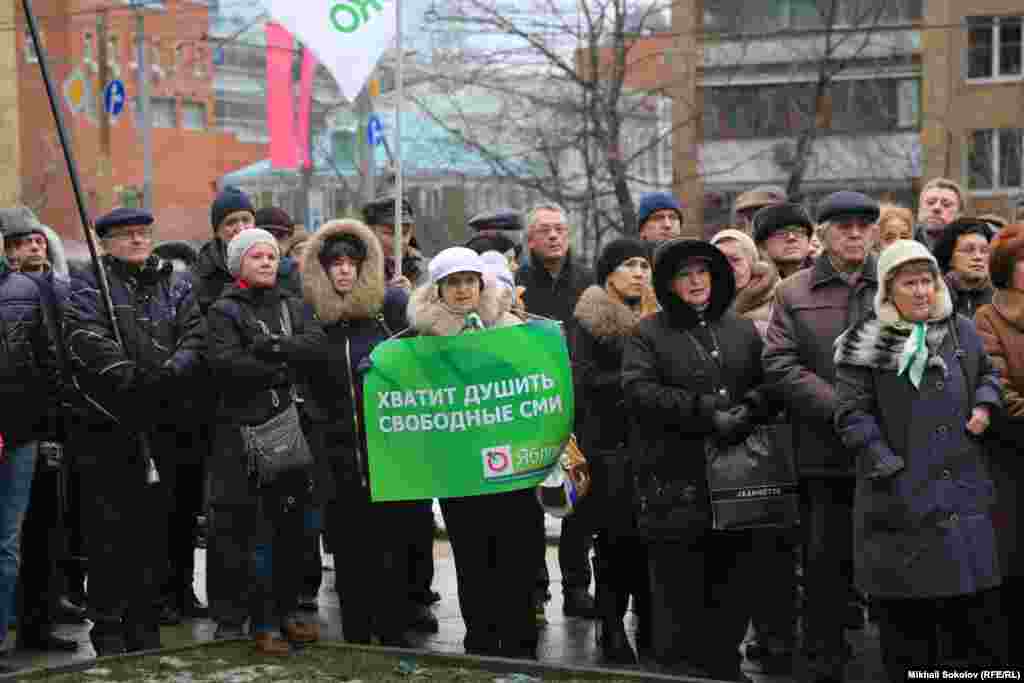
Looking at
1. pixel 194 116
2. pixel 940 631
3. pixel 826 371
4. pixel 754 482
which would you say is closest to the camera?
pixel 940 631

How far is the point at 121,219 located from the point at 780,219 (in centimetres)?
344

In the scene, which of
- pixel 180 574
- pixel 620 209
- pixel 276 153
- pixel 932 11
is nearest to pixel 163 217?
pixel 932 11

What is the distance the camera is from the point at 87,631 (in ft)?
32.8

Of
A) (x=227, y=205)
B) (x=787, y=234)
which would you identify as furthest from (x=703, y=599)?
(x=227, y=205)

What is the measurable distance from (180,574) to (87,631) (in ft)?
2.03

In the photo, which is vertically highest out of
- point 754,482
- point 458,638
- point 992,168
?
point 992,168

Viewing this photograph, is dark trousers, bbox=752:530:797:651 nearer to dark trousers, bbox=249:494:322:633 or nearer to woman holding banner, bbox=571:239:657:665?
woman holding banner, bbox=571:239:657:665

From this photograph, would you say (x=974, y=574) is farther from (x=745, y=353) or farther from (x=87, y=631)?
(x=87, y=631)

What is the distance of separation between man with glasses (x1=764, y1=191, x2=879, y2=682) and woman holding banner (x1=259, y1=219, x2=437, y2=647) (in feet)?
6.95

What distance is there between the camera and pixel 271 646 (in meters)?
8.02

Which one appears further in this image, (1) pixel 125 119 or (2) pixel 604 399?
(1) pixel 125 119

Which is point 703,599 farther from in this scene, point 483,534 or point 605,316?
point 605,316

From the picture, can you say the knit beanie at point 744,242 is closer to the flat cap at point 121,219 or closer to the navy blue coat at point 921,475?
the navy blue coat at point 921,475

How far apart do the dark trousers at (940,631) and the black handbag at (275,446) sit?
2902mm
